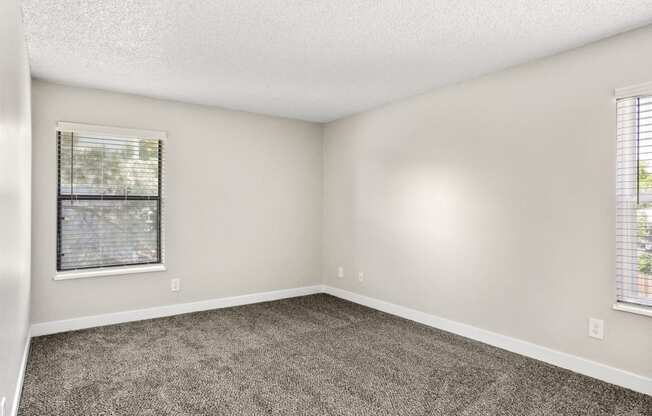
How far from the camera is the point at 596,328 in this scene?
276 centimetres

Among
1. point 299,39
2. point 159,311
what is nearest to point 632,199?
point 299,39

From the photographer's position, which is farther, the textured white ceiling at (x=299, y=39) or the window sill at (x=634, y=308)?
the window sill at (x=634, y=308)

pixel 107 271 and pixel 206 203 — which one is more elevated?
pixel 206 203

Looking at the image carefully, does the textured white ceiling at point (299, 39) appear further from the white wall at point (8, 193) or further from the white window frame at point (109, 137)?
the white wall at point (8, 193)

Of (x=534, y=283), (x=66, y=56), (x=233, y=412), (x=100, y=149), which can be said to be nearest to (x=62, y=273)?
(x=100, y=149)

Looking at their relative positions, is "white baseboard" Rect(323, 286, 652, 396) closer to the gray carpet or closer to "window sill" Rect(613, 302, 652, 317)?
the gray carpet

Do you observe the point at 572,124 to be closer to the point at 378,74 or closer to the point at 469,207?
the point at 469,207

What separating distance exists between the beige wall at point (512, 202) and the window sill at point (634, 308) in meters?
0.05

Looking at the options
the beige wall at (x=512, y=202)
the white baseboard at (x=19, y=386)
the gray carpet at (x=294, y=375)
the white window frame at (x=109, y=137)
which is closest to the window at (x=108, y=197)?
the white window frame at (x=109, y=137)

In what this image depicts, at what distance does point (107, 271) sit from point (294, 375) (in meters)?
2.28

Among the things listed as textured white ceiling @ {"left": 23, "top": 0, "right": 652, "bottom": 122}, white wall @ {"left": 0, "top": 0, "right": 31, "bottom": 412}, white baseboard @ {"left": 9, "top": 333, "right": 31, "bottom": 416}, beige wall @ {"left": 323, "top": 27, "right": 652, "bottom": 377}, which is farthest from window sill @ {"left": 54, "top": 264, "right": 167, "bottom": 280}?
beige wall @ {"left": 323, "top": 27, "right": 652, "bottom": 377}

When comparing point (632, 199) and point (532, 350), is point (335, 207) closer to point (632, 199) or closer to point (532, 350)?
point (532, 350)

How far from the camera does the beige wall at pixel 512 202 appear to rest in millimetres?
2711

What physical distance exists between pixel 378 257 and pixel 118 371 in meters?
2.76
